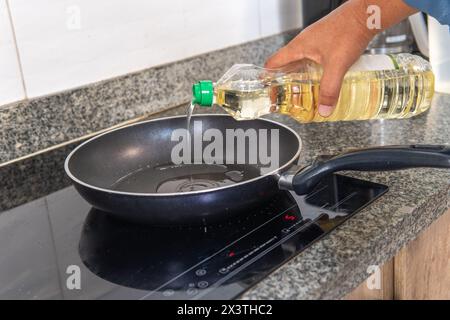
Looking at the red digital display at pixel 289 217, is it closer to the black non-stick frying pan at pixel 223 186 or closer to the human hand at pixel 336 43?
the black non-stick frying pan at pixel 223 186

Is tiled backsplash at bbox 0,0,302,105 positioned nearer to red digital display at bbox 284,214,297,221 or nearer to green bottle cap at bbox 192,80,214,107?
green bottle cap at bbox 192,80,214,107

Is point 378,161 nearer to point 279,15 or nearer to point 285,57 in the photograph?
point 285,57

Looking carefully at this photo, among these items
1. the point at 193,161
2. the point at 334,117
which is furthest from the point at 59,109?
the point at 334,117

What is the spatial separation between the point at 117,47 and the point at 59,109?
15 centimetres

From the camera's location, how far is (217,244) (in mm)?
644

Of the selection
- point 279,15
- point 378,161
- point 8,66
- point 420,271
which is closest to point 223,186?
point 378,161

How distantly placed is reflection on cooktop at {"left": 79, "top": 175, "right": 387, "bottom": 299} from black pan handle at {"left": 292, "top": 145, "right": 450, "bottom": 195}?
49mm

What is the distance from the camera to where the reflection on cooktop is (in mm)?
573

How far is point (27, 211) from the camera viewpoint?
0.78m

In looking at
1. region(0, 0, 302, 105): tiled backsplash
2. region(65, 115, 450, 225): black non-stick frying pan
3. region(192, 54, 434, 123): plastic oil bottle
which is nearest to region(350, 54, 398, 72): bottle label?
region(192, 54, 434, 123): plastic oil bottle

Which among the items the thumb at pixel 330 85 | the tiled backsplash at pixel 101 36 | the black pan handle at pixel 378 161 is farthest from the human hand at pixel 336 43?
the tiled backsplash at pixel 101 36

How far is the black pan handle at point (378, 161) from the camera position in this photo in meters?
0.63

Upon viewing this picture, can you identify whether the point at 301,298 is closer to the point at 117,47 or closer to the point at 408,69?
the point at 408,69

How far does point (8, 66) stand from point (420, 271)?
25.7 inches
